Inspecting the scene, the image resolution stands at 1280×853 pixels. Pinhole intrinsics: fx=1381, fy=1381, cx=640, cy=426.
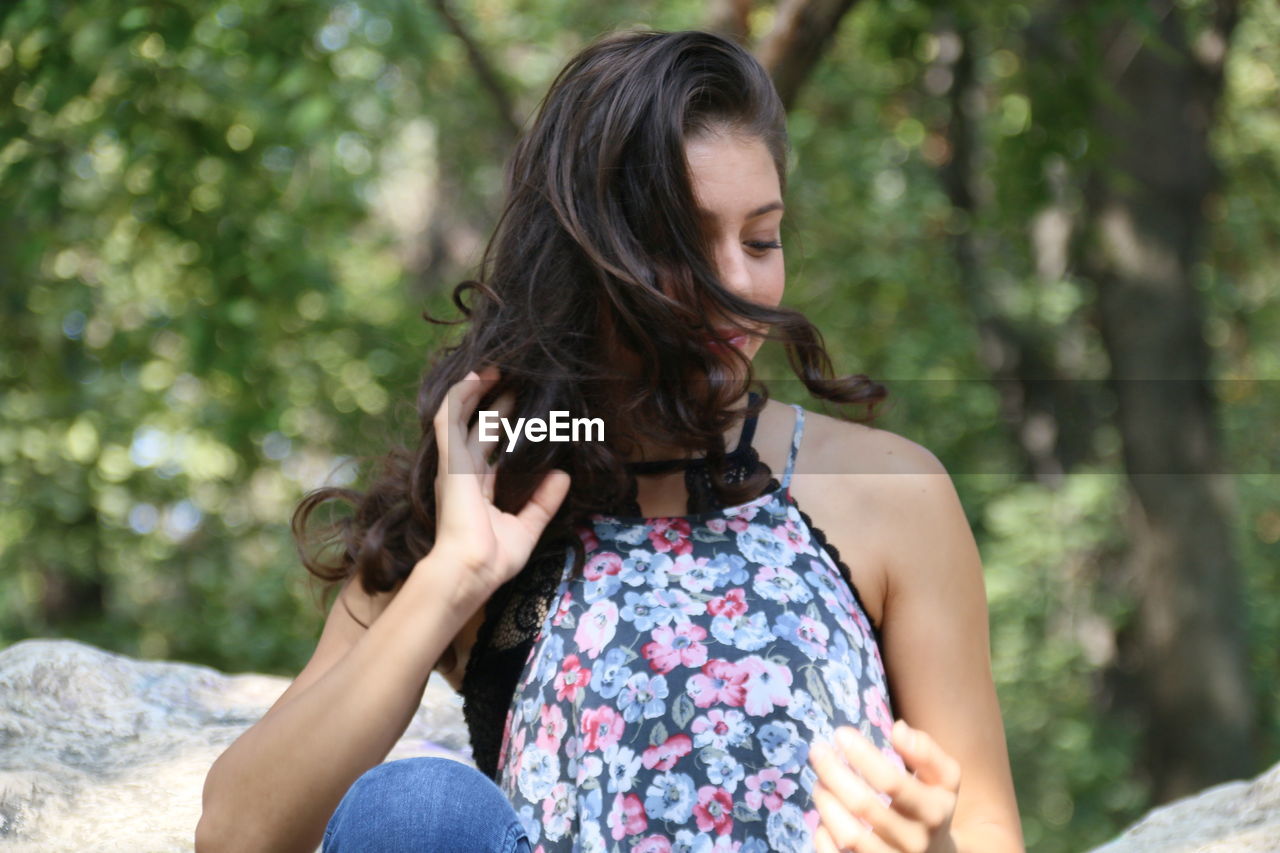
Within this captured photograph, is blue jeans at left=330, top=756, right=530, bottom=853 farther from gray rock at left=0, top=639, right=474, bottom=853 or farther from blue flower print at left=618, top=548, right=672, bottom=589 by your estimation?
gray rock at left=0, top=639, right=474, bottom=853

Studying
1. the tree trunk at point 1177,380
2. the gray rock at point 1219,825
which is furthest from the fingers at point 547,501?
the tree trunk at point 1177,380

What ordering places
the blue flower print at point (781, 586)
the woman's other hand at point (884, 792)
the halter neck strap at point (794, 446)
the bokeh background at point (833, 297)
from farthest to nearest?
the bokeh background at point (833, 297) → the halter neck strap at point (794, 446) → the blue flower print at point (781, 586) → the woman's other hand at point (884, 792)

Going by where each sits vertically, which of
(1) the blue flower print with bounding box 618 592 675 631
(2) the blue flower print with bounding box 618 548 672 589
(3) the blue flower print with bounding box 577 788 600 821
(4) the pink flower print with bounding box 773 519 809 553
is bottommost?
(3) the blue flower print with bounding box 577 788 600 821

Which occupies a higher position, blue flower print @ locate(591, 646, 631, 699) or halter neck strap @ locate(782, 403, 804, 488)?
halter neck strap @ locate(782, 403, 804, 488)

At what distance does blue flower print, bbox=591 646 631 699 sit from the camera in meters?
1.47

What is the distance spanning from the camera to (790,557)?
1548mm

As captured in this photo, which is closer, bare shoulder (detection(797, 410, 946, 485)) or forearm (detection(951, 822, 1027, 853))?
forearm (detection(951, 822, 1027, 853))

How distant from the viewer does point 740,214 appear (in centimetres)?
158

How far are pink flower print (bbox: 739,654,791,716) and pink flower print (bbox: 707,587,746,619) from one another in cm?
6

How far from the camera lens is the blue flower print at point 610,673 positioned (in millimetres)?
1468

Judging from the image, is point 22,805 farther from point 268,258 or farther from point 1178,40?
point 1178,40

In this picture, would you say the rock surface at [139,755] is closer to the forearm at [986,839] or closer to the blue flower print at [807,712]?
the forearm at [986,839]

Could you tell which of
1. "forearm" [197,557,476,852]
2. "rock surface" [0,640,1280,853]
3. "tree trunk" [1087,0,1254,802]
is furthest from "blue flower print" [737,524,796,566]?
"tree trunk" [1087,0,1254,802]

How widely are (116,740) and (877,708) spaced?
56.9 inches
